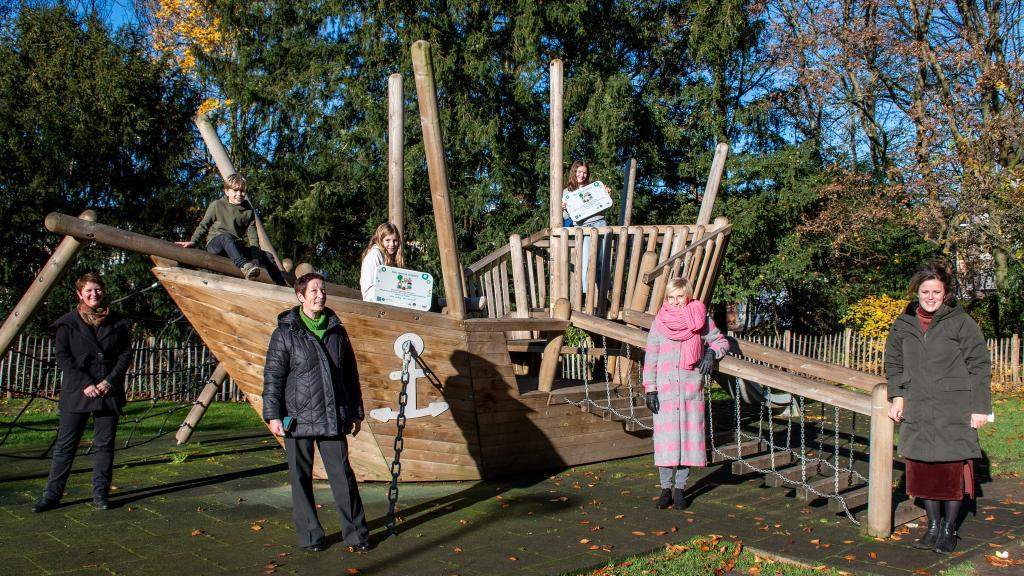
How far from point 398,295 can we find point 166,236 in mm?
13229

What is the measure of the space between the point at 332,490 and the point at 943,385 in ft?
12.0

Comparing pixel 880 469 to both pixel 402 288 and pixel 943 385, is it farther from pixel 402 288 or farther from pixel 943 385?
pixel 402 288

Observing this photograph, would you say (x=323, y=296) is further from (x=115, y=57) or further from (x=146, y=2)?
(x=146, y=2)

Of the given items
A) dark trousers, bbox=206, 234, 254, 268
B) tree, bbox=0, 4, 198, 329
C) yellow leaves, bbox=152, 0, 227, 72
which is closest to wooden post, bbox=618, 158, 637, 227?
dark trousers, bbox=206, 234, 254, 268

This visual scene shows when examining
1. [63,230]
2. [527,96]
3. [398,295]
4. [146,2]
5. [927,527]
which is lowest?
[927,527]

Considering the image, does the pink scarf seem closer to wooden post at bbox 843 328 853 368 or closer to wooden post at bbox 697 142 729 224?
wooden post at bbox 697 142 729 224

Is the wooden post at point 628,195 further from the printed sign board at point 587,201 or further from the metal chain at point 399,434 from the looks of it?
the metal chain at point 399,434

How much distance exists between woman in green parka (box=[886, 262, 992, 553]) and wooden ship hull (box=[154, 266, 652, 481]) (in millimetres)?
3063

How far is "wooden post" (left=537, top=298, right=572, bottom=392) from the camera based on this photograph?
301 inches

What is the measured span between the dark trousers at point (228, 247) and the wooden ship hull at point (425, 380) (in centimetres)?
65

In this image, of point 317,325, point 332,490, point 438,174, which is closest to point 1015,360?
point 438,174

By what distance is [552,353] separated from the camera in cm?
766

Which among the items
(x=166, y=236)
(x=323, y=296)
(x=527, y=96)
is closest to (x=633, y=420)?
(x=323, y=296)

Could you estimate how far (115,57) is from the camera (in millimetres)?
16984
